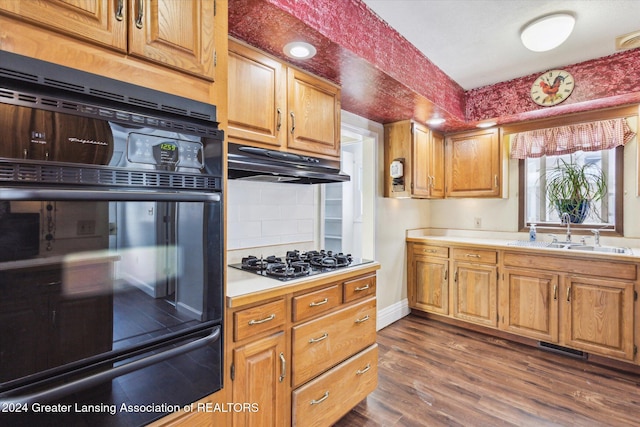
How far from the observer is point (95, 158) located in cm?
91

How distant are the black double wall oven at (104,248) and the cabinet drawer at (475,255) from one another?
2.80 meters

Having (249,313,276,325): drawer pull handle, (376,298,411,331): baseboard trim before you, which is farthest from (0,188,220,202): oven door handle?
(376,298,411,331): baseboard trim

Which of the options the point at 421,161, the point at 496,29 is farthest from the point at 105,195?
the point at 421,161

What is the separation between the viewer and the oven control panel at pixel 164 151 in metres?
0.98

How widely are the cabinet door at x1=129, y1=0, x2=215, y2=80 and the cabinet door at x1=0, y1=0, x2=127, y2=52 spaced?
0.12 ft

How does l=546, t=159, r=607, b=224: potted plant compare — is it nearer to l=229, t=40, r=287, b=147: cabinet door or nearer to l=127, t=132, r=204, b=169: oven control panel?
l=229, t=40, r=287, b=147: cabinet door

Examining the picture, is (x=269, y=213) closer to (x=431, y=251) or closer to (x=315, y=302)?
(x=315, y=302)

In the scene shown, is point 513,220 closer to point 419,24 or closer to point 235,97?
point 419,24

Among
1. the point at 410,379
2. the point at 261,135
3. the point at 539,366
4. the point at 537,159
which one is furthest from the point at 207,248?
the point at 537,159

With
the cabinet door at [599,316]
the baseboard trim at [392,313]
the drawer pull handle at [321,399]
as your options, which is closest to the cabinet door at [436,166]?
the baseboard trim at [392,313]

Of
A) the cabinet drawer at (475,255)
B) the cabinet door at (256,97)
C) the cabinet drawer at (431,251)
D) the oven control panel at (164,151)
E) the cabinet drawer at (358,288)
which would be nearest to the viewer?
the oven control panel at (164,151)

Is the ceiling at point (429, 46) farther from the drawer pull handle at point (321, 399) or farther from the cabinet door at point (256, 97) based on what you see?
the drawer pull handle at point (321, 399)

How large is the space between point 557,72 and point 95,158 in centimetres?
352

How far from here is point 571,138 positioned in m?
3.06
